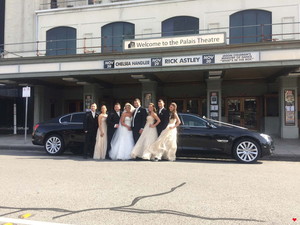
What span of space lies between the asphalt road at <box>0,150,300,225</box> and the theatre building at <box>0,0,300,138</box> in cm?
651

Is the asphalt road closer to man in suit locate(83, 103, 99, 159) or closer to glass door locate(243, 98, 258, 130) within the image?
man in suit locate(83, 103, 99, 159)

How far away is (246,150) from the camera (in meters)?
8.47

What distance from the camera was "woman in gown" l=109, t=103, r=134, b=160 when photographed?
8.87 metres

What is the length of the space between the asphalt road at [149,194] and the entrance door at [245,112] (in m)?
10.5

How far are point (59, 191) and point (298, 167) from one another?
6.23 metres

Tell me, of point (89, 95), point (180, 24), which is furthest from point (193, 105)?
point (89, 95)

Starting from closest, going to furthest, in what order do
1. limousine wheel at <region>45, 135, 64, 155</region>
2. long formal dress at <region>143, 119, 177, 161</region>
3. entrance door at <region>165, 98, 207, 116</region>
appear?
long formal dress at <region>143, 119, 177, 161</region>
limousine wheel at <region>45, 135, 64, 155</region>
entrance door at <region>165, 98, 207, 116</region>

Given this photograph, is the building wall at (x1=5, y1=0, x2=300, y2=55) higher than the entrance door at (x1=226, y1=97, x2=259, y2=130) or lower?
higher

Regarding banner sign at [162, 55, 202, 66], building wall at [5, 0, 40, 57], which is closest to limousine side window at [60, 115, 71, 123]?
banner sign at [162, 55, 202, 66]

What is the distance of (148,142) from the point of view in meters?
8.75

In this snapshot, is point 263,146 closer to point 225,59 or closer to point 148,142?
point 148,142

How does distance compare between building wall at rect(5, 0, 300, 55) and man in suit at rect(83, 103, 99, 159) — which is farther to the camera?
building wall at rect(5, 0, 300, 55)

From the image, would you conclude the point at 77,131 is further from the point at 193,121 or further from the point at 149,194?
the point at 149,194

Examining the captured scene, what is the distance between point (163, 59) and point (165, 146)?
5.69 metres
